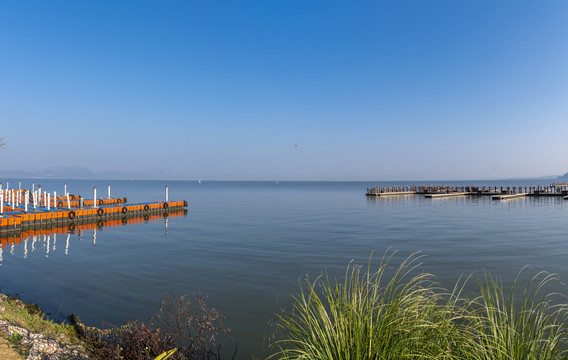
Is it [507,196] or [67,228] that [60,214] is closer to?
[67,228]

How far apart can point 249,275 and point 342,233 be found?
1205cm

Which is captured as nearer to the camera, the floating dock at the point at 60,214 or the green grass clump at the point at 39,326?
the green grass clump at the point at 39,326

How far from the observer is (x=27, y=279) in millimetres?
13312

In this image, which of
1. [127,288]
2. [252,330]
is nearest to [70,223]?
[127,288]

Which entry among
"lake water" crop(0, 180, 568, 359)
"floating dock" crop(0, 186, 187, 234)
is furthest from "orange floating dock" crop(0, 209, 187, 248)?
"lake water" crop(0, 180, 568, 359)

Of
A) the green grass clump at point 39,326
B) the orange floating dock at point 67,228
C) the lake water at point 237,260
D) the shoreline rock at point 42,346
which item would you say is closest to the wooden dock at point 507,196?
the lake water at point 237,260

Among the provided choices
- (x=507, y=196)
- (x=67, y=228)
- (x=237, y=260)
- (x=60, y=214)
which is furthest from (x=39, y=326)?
(x=507, y=196)

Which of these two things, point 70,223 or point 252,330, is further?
point 70,223

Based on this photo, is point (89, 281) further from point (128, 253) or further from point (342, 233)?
point (342, 233)

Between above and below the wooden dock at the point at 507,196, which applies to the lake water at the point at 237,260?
below

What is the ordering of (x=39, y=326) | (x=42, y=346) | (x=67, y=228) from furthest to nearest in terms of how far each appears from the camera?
(x=67, y=228), (x=39, y=326), (x=42, y=346)

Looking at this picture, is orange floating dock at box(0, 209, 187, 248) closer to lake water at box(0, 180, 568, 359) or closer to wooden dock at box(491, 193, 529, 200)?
lake water at box(0, 180, 568, 359)

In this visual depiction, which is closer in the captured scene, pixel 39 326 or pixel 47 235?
pixel 39 326

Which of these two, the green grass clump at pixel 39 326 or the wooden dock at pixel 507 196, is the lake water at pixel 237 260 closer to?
the green grass clump at pixel 39 326
